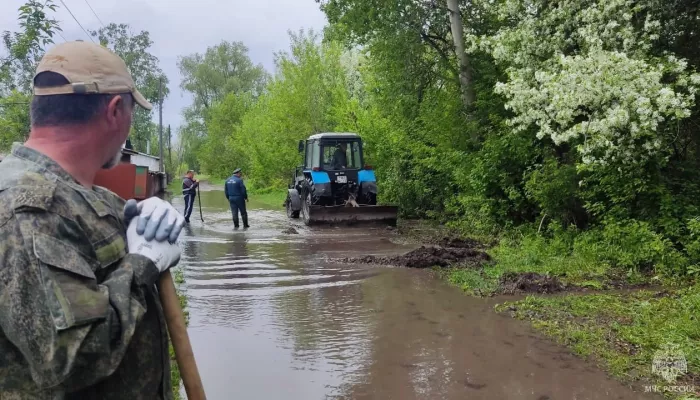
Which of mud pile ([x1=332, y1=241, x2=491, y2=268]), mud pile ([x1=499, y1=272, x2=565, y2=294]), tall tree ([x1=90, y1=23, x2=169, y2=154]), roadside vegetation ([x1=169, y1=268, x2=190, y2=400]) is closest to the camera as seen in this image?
roadside vegetation ([x1=169, y1=268, x2=190, y2=400])

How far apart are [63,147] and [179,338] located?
27.3 inches

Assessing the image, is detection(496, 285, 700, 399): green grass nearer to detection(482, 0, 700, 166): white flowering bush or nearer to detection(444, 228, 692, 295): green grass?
detection(444, 228, 692, 295): green grass

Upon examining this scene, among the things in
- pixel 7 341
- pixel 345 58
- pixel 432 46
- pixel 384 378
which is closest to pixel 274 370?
pixel 384 378

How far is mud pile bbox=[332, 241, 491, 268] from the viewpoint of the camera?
374 inches

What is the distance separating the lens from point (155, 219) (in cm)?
172

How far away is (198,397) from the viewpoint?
1829mm

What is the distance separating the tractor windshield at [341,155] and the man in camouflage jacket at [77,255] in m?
14.5

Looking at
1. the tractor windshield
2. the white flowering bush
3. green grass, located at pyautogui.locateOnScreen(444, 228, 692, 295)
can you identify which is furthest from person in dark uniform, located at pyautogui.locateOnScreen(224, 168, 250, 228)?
the white flowering bush

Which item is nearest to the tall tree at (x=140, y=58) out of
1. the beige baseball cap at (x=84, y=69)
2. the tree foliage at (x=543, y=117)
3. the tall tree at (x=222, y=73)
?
the tall tree at (x=222, y=73)

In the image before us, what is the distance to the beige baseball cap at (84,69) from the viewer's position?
1623mm

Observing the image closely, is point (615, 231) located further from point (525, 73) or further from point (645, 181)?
point (525, 73)

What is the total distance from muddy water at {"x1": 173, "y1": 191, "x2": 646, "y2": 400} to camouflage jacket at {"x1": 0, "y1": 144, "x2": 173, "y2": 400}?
3105 millimetres

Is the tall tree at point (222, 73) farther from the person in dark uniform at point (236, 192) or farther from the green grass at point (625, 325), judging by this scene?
the green grass at point (625, 325)

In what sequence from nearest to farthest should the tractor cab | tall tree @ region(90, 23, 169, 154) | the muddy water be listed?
the muddy water
the tractor cab
tall tree @ region(90, 23, 169, 154)
